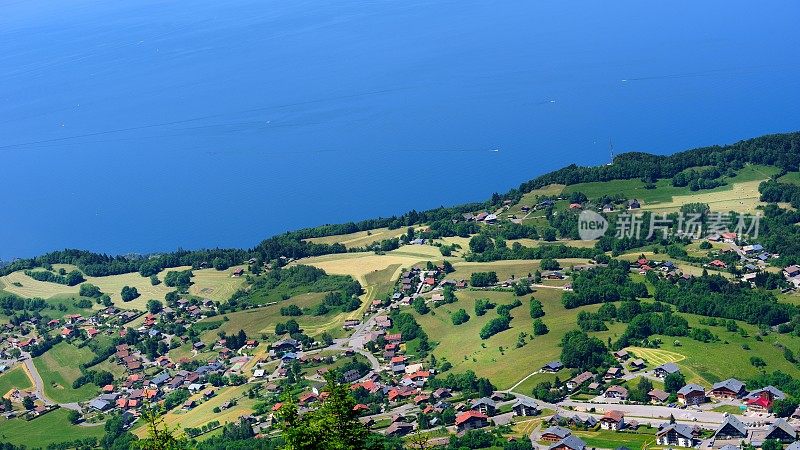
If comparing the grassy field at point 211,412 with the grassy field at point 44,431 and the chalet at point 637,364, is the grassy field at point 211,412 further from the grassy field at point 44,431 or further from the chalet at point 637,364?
the chalet at point 637,364

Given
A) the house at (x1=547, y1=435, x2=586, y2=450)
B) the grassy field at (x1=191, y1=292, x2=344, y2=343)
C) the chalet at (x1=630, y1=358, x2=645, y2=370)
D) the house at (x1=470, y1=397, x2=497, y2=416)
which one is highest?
the grassy field at (x1=191, y1=292, x2=344, y2=343)

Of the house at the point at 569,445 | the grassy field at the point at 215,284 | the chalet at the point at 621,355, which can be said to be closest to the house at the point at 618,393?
the chalet at the point at 621,355

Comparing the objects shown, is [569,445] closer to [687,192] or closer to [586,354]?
[586,354]

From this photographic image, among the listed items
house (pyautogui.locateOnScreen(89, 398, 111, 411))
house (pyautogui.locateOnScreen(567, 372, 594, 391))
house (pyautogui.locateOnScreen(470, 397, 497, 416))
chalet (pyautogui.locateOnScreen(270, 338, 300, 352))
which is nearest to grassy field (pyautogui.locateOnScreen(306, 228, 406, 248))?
chalet (pyautogui.locateOnScreen(270, 338, 300, 352))

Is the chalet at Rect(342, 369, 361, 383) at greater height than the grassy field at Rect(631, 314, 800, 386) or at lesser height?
greater

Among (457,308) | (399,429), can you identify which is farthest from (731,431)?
(457,308)

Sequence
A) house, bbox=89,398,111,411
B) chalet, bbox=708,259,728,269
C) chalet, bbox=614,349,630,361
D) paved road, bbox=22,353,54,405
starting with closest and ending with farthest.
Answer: chalet, bbox=614,349,630,361 < house, bbox=89,398,111,411 < paved road, bbox=22,353,54,405 < chalet, bbox=708,259,728,269

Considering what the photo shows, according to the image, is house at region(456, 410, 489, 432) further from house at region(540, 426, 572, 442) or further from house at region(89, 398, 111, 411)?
house at region(89, 398, 111, 411)
